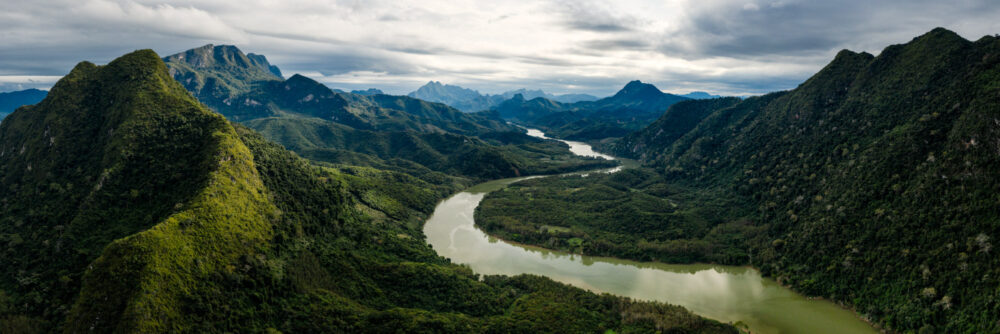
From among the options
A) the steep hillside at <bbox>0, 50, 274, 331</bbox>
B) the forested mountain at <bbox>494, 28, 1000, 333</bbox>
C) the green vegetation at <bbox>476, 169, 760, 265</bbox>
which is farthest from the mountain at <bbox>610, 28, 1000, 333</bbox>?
the steep hillside at <bbox>0, 50, 274, 331</bbox>

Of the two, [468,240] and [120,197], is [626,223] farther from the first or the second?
[120,197]

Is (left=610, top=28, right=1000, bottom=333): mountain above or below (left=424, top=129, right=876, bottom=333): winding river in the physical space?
above

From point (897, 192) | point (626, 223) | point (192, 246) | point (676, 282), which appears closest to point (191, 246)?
point (192, 246)

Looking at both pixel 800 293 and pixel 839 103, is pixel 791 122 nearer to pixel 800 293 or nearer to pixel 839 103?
pixel 839 103

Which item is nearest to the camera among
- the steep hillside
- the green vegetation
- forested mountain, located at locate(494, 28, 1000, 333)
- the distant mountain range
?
the steep hillside

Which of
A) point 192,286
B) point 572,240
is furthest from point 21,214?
point 572,240

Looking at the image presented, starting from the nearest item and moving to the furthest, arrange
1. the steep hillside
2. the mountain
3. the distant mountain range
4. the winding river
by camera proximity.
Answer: the steep hillside, the distant mountain range, the mountain, the winding river

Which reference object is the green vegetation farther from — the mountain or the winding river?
the mountain

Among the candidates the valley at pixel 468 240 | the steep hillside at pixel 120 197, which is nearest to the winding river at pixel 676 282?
the valley at pixel 468 240
